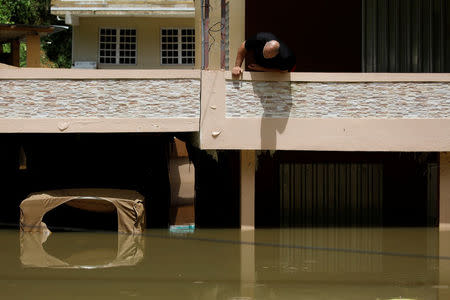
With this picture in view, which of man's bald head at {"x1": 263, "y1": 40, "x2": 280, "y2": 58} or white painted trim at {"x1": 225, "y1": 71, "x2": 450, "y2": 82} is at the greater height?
man's bald head at {"x1": 263, "y1": 40, "x2": 280, "y2": 58}

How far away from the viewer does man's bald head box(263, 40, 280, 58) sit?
13.6 metres

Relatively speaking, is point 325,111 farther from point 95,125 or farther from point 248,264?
point 95,125

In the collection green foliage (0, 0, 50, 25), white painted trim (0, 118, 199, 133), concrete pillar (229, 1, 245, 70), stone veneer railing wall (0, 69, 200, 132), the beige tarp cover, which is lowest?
the beige tarp cover

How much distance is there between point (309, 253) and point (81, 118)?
4779 millimetres

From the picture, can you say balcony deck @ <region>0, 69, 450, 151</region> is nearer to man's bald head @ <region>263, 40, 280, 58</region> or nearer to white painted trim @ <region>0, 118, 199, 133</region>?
white painted trim @ <region>0, 118, 199, 133</region>

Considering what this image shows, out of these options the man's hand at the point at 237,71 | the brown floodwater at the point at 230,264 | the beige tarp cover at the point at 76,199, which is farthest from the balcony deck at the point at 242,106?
the brown floodwater at the point at 230,264

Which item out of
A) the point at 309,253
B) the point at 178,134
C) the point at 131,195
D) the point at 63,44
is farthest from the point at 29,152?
the point at 63,44

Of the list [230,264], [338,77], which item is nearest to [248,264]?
[230,264]

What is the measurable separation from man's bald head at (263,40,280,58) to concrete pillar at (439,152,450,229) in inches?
152

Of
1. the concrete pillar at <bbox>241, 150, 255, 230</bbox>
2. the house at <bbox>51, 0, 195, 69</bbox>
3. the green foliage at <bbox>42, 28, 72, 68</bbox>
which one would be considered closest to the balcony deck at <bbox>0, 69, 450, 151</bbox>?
the concrete pillar at <bbox>241, 150, 255, 230</bbox>

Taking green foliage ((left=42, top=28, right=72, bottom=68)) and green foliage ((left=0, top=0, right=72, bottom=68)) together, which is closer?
green foliage ((left=0, top=0, right=72, bottom=68))

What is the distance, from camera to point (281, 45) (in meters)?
13.8

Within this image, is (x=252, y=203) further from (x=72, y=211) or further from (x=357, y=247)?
(x=72, y=211)

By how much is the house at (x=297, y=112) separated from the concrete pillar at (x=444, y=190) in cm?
2
